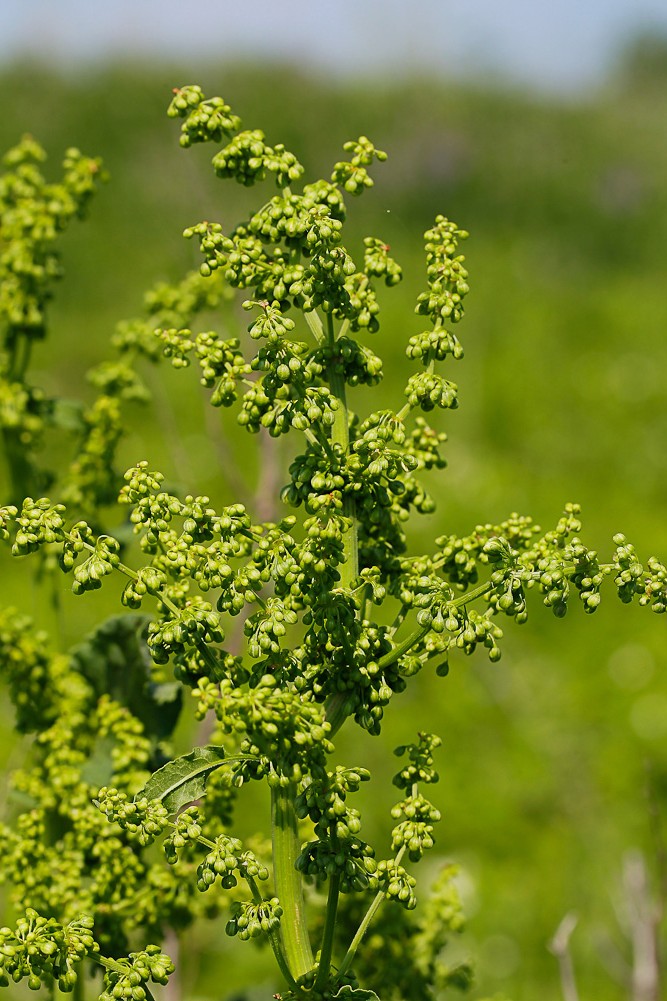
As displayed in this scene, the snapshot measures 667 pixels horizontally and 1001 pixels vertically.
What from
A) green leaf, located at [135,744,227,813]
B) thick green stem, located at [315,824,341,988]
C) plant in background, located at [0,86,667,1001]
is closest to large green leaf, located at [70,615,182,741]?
plant in background, located at [0,86,667,1001]

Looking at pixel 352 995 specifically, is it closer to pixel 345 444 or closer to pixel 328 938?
pixel 328 938

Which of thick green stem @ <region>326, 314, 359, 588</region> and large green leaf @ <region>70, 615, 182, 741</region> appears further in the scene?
large green leaf @ <region>70, 615, 182, 741</region>

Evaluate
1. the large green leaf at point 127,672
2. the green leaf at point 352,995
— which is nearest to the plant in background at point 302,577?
the green leaf at point 352,995

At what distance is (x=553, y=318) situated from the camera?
1307 centimetres

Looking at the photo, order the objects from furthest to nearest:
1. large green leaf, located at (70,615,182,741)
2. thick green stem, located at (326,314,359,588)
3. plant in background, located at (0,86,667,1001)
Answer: large green leaf, located at (70,615,182,741) < thick green stem, located at (326,314,359,588) < plant in background, located at (0,86,667,1001)

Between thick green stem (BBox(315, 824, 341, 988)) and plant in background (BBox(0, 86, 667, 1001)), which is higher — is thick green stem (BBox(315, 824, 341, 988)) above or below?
below

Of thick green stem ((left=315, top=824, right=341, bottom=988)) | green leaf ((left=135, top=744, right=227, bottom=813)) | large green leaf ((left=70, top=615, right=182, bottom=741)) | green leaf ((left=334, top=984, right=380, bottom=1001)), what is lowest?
green leaf ((left=334, top=984, right=380, bottom=1001))

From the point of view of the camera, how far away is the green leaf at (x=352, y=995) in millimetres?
1819

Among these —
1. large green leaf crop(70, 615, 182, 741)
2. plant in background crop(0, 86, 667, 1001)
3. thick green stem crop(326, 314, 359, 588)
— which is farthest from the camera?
large green leaf crop(70, 615, 182, 741)

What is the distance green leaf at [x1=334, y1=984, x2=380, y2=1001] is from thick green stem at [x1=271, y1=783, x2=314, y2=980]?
2.4 inches

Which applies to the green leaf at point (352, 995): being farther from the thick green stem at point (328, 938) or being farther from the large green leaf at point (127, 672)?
the large green leaf at point (127, 672)

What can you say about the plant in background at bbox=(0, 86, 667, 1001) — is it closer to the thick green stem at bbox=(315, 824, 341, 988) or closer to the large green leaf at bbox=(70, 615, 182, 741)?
the thick green stem at bbox=(315, 824, 341, 988)

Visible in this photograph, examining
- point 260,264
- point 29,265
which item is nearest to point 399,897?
point 260,264

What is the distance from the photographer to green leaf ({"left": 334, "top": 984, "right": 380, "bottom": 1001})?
1.82 meters
